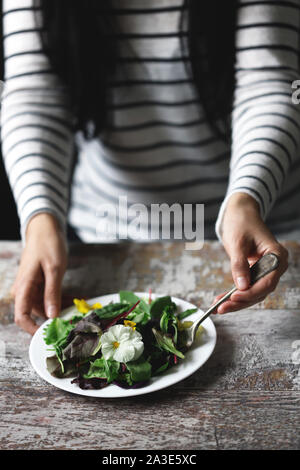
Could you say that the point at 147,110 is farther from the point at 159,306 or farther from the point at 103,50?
the point at 159,306

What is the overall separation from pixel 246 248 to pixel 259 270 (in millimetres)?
58

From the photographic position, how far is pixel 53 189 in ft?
3.01

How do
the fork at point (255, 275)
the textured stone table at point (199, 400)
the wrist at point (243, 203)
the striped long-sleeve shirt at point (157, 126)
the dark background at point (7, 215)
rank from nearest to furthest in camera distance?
the textured stone table at point (199, 400), the fork at point (255, 275), the wrist at point (243, 203), the striped long-sleeve shirt at point (157, 126), the dark background at point (7, 215)

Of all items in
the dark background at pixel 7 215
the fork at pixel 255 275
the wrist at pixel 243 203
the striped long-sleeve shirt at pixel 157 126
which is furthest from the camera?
the dark background at pixel 7 215

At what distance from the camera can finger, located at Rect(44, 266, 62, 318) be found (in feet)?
2.46

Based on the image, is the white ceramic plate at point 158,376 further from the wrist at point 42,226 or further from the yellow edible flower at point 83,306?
the wrist at point 42,226

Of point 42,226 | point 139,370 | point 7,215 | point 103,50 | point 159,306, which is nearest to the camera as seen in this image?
point 139,370

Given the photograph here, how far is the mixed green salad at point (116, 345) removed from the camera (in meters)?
0.58

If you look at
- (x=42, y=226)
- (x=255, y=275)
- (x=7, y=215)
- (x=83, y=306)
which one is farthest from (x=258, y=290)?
(x=7, y=215)

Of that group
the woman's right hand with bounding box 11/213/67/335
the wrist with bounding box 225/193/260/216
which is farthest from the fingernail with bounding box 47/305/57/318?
the wrist with bounding box 225/193/260/216

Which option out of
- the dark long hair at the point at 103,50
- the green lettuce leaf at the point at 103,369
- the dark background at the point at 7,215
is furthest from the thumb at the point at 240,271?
the dark background at the point at 7,215

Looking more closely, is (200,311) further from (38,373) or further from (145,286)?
(38,373)

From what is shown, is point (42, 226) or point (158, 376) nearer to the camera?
point (158, 376)

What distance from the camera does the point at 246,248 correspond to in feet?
2.34
